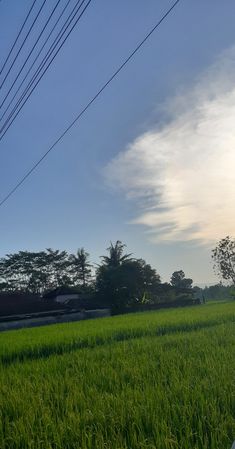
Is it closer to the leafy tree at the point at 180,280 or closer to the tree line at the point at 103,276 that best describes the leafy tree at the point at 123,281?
the tree line at the point at 103,276

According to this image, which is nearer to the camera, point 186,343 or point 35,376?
point 35,376

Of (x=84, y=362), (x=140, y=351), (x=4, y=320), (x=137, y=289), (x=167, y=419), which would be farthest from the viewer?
(x=137, y=289)

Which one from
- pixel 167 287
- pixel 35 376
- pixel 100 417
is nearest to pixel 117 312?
pixel 167 287

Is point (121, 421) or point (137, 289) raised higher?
point (137, 289)

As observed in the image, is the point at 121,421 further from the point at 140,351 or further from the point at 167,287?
the point at 167,287

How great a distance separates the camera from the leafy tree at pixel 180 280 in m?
57.6

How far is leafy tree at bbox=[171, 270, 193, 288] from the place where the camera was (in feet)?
189

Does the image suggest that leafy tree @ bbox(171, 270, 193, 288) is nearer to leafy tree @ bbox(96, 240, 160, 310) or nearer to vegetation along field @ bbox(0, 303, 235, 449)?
leafy tree @ bbox(96, 240, 160, 310)

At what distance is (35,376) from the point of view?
582 centimetres

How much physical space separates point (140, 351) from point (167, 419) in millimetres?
4301

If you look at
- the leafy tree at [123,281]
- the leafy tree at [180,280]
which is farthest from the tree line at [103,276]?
the leafy tree at [180,280]

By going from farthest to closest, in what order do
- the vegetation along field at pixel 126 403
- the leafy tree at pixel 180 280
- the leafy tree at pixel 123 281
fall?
the leafy tree at pixel 180 280 < the leafy tree at pixel 123 281 < the vegetation along field at pixel 126 403

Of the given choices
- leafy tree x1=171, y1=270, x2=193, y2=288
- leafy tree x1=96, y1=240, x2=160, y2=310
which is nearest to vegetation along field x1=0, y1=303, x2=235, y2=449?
leafy tree x1=96, y1=240, x2=160, y2=310

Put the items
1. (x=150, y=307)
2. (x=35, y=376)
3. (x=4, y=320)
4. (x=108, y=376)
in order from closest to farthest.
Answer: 1. (x=108, y=376)
2. (x=35, y=376)
3. (x=4, y=320)
4. (x=150, y=307)
